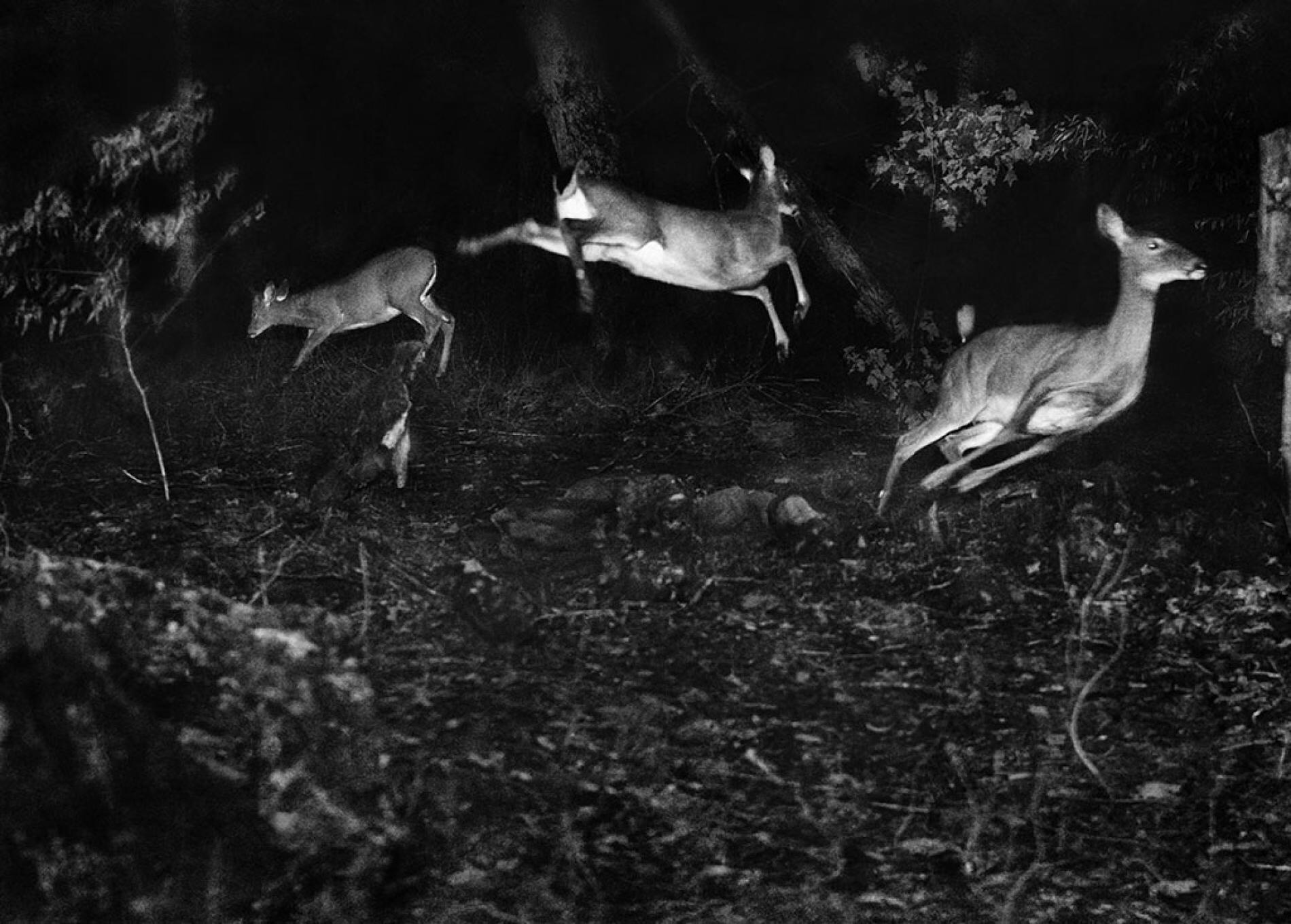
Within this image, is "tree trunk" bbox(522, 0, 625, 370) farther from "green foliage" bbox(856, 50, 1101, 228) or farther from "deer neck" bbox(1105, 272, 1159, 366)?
"deer neck" bbox(1105, 272, 1159, 366)

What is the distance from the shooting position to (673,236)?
638 centimetres

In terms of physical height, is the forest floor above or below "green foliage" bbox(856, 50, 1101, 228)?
below

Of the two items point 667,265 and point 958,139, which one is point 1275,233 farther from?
point 667,265

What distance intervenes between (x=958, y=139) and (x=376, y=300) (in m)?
2.85

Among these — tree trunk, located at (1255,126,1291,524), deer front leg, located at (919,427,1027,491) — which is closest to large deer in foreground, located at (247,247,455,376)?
deer front leg, located at (919,427,1027,491)

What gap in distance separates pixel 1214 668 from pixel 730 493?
203cm

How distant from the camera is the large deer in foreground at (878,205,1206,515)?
6039 mm

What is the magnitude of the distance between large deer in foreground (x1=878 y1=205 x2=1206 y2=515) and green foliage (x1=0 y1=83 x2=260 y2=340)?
12.8 feet

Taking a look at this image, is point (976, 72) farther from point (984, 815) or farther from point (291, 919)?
point (291, 919)

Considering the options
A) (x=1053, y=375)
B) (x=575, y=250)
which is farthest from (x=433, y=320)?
(x=1053, y=375)

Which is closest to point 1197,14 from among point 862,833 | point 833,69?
point 833,69

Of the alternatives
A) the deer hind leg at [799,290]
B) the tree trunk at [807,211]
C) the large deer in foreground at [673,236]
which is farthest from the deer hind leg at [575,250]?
the tree trunk at [807,211]

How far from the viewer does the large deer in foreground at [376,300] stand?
7297 millimetres

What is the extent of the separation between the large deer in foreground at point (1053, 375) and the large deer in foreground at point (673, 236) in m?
0.77
